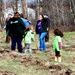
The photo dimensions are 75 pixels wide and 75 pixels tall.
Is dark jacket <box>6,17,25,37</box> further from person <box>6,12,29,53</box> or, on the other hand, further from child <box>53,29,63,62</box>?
child <box>53,29,63,62</box>

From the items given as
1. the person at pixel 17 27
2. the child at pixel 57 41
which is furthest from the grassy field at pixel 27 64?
the person at pixel 17 27

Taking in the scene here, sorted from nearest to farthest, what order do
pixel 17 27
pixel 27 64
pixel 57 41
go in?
pixel 27 64, pixel 57 41, pixel 17 27

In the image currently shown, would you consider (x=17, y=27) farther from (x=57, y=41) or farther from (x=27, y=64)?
(x=27, y=64)

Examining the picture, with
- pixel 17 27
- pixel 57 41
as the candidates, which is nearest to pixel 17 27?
pixel 17 27

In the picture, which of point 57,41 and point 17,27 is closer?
point 57,41

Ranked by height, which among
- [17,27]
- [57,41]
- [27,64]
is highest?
[17,27]

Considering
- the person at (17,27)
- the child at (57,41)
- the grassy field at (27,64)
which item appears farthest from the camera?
the person at (17,27)

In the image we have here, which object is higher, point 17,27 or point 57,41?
point 17,27

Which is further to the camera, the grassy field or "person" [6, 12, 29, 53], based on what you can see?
"person" [6, 12, 29, 53]

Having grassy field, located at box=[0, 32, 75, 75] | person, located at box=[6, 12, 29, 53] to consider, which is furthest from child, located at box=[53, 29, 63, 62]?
person, located at box=[6, 12, 29, 53]

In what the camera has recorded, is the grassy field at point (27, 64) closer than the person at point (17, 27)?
Yes

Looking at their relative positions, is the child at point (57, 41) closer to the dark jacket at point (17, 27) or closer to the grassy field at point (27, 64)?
the grassy field at point (27, 64)

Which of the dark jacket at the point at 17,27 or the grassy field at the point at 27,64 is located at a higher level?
the dark jacket at the point at 17,27

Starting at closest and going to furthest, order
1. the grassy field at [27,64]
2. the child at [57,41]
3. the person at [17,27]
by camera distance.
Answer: the grassy field at [27,64] < the child at [57,41] < the person at [17,27]
